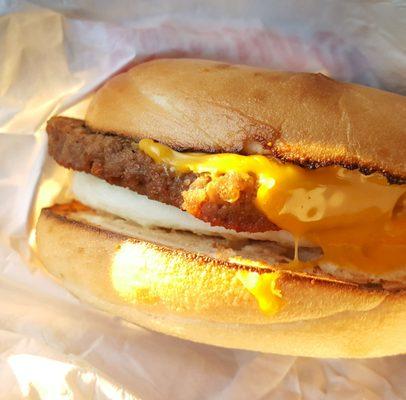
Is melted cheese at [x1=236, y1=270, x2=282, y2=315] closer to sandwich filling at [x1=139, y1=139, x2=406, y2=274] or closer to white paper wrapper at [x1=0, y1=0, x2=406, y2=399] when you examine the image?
sandwich filling at [x1=139, y1=139, x2=406, y2=274]

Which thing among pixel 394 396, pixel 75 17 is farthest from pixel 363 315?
pixel 75 17

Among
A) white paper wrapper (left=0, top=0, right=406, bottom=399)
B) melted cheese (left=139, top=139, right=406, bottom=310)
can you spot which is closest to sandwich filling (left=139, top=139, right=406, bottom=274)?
melted cheese (left=139, top=139, right=406, bottom=310)

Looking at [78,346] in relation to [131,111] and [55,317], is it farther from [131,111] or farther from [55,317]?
[131,111]

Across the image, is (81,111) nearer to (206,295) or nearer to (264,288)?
(206,295)

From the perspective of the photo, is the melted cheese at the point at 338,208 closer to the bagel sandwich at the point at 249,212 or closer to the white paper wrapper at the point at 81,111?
the bagel sandwich at the point at 249,212

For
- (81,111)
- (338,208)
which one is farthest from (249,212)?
(81,111)

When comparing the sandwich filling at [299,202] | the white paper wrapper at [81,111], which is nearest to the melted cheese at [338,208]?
the sandwich filling at [299,202]
